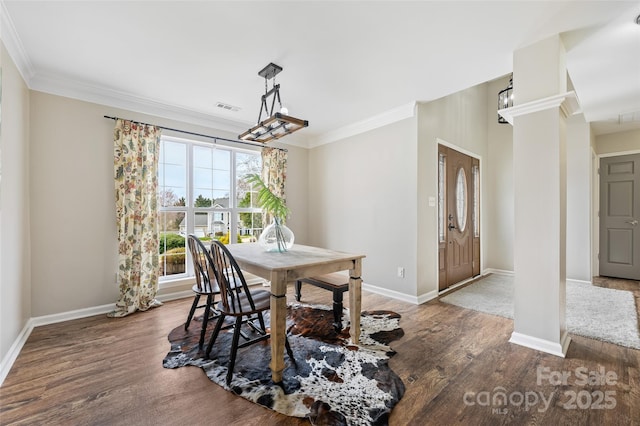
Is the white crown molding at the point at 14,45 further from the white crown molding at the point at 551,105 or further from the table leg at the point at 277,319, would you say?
the white crown molding at the point at 551,105

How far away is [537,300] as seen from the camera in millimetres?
2289

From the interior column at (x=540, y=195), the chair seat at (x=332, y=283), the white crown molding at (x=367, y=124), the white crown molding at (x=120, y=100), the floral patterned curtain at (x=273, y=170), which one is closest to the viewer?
the interior column at (x=540, y=195)

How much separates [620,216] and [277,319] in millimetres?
6190

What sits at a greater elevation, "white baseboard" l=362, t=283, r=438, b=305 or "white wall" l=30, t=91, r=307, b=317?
"white wall" l=30, t=91, r=307, b=317

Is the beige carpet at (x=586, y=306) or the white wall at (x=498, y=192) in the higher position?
the white wall at (x=498, y=192)

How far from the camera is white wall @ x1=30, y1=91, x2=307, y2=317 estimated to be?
2834 millimetres

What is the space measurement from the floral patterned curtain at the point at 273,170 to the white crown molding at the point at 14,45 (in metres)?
2.66

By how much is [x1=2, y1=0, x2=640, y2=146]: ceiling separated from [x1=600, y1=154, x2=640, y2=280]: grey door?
1900 millimetres

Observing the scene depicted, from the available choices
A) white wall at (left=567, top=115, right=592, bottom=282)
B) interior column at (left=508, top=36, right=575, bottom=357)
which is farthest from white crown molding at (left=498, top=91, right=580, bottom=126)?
white wall at (left=567, top=115, right=592, bottom=282)

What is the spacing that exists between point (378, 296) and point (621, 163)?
4.88 metres

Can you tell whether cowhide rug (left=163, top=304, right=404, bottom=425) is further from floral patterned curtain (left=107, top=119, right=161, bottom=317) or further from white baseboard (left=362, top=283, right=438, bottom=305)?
floral patterned curtain (left=107, top=119, right=161, bottom=317)

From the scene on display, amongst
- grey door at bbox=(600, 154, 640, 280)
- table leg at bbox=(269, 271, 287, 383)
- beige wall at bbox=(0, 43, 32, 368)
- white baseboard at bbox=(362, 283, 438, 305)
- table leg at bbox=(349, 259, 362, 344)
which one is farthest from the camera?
grey door at bbox=(600, 154, 640, 280)

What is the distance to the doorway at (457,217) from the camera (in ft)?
13.3

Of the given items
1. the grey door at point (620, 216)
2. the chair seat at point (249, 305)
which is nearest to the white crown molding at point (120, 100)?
the chair seat at point (249, 305)
